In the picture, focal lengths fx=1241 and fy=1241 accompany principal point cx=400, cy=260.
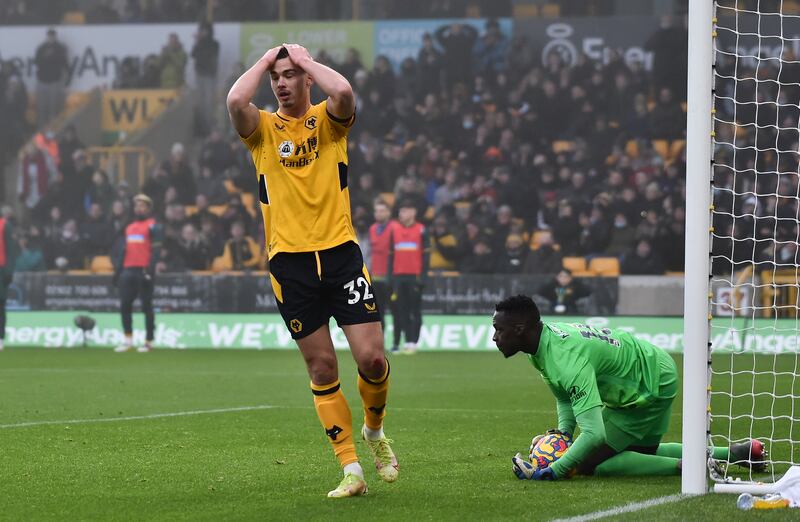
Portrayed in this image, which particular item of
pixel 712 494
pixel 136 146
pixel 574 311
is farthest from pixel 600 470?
pixel 136 146

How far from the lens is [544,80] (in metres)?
25.5

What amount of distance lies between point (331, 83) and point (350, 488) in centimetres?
188

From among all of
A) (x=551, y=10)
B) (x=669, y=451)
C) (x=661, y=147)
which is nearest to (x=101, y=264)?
(x=551, y=10)

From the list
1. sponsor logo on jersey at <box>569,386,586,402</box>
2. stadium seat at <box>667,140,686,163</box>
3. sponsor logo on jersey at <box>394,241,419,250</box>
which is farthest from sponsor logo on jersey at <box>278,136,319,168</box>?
stadium seat at <box>667,140,686,163</box>

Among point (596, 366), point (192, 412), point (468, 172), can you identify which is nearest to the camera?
point (596, 366)

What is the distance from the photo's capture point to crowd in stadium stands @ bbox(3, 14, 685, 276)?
22875 millimetres

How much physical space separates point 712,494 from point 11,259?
1706cm

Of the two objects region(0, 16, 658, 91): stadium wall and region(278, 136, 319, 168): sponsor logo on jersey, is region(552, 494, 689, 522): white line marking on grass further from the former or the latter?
region(0, 16, 658, 91): stadium wall

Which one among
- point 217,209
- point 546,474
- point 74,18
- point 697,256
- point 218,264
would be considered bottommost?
point 546,474

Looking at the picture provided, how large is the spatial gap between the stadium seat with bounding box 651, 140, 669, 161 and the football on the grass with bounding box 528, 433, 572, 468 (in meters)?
18.7

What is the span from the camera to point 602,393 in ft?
21.6

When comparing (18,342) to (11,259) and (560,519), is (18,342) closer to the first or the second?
(11,259)

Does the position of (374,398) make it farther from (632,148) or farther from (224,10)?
(224,10)

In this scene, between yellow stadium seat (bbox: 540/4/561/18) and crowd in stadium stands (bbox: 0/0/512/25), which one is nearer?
yellow stadium seat (bbox: 540/4/561/18)
